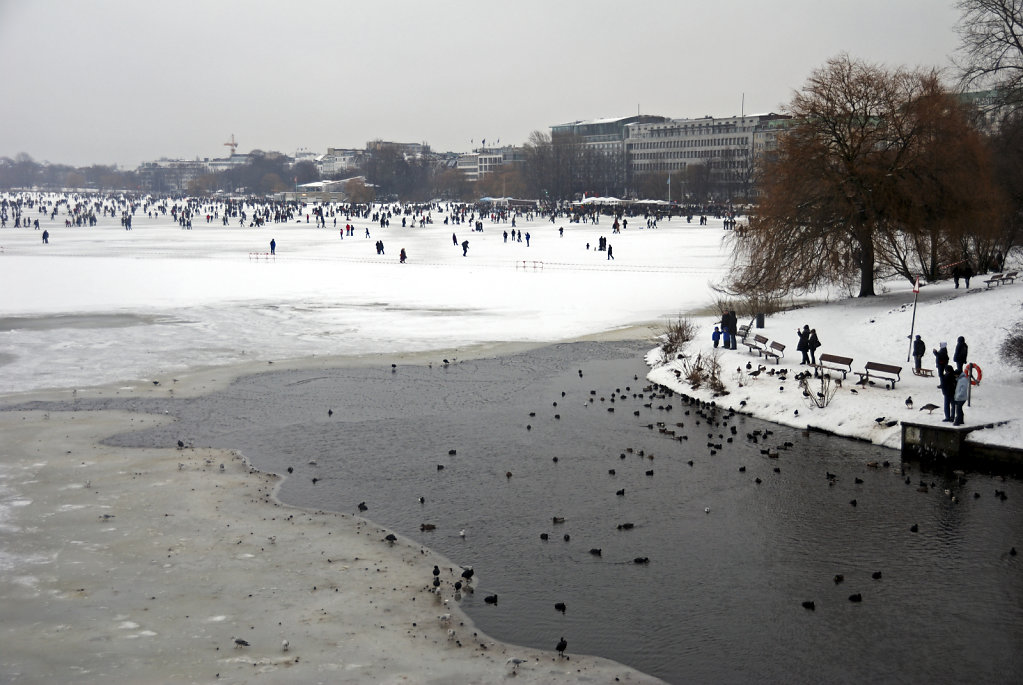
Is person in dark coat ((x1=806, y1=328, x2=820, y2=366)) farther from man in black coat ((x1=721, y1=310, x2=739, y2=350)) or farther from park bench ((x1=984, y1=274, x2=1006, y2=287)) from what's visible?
park bench ((x1=984, y1=274, x2=1006, y2=287))

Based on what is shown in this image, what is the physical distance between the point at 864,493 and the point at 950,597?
4174 mm

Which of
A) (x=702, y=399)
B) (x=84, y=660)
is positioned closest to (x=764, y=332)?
(x=702, y=399)

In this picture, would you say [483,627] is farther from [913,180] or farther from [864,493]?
[913,180]

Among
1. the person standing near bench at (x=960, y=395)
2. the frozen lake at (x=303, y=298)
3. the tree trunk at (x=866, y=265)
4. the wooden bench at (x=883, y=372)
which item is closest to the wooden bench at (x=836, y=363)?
the wooden bench at (x=883, y=372)

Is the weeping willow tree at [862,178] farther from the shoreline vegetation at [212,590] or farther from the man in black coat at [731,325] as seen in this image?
the shoreline vegetation at [212,590]

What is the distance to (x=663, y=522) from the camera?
1460cm

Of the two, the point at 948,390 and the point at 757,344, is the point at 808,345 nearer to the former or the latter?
the point at 757,344

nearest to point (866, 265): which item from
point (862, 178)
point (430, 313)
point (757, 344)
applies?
point (862, 178)

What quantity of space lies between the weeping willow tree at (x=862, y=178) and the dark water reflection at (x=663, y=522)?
42.2 ft

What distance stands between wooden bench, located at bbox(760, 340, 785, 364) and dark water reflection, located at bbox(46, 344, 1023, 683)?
13.0ft

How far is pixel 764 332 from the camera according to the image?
29.5 meters

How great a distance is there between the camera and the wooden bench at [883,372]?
21.6 metres

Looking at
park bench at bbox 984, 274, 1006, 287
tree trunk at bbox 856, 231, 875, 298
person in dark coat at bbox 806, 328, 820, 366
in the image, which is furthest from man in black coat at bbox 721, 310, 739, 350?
park bench at bbox 984, 274, 1006, 287

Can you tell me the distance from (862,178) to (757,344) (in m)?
9.05
